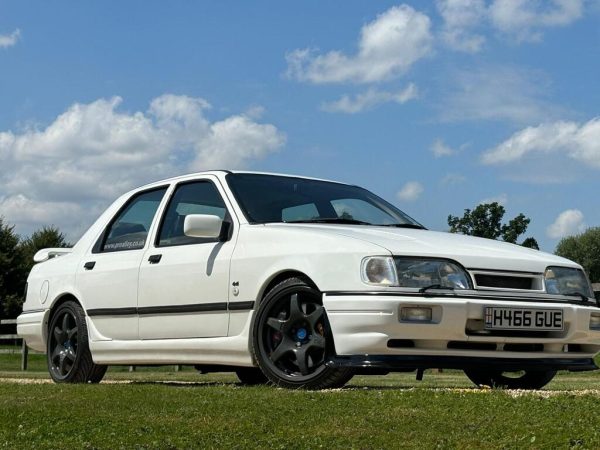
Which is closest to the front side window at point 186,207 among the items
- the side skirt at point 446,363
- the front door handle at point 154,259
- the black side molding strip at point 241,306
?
the front door handle at point 154,259

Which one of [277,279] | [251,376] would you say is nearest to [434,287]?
[277,279]

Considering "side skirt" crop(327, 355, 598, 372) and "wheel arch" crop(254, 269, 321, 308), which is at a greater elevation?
"wheel arch" crop(254, 269, 321, 308)

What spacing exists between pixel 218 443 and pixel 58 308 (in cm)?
494

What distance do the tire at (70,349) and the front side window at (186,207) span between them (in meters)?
1.23

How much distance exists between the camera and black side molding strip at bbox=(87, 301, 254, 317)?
24.4ft

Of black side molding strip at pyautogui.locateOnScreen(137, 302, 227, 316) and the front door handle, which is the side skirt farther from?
the front door handle

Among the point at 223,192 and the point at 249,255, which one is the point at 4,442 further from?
the point at 223,192

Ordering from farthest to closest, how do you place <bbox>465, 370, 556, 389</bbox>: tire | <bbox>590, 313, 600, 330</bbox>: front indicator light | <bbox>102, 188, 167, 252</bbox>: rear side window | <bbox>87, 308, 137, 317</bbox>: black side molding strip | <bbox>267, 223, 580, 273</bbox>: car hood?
1. <bbox>102, 188, 167, 252</bbox>: rear side window
2. <bbox>87, 308, 137, 317</bbox>: black side molding strip
3. <bbox>465, 370, 556, 389</bbox>: tire
4. <bbox>590, 313, 600, 330</bbox>: front indicator light
5. <bbox>267, 223, 580, 273</bbox>: car hood

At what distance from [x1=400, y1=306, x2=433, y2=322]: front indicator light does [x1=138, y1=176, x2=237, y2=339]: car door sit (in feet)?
5.09

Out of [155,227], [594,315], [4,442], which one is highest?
[155,227]

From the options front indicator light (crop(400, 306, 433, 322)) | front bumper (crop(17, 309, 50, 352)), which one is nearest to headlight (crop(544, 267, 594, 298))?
front indicator light (crop(400, 306, 433, 322))

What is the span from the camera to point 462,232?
300 ft

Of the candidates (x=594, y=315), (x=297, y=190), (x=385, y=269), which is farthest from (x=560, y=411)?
(x=297, y=190)

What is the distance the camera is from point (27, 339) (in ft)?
32.2
